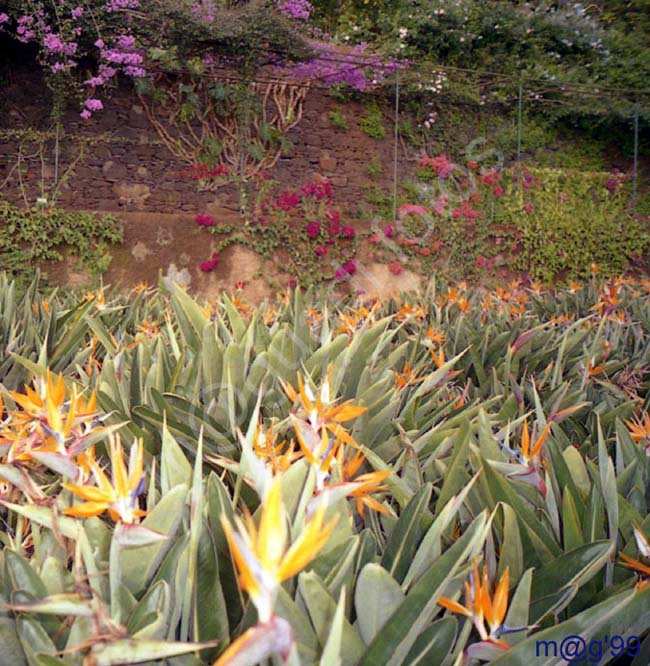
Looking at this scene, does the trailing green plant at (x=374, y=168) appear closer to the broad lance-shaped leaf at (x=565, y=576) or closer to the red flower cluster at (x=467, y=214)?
the red flower cluster at (x=467, y=214)

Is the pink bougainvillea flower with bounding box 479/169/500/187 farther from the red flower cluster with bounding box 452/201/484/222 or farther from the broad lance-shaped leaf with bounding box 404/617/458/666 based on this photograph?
the broad lance-shaped leaf with bounding box 404/617/458/666

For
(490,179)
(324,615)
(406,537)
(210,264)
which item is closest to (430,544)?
(406,537)

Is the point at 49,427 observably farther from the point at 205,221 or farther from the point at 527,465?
the point at 205,221

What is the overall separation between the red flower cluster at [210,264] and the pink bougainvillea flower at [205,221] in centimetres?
32

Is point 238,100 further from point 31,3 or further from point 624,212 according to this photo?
point 624,212

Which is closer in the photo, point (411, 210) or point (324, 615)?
point (324, 615)

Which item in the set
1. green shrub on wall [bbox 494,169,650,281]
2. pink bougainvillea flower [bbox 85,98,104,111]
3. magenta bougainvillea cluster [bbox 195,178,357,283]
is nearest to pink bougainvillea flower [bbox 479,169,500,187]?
green shrub on wall [bbox 494,169,650,281]

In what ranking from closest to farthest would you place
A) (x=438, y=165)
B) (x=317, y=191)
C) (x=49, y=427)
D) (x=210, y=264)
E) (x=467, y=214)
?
(x=49, y=427) → (x=210, y=264) → (x=317, y=191) → (x=467, y=214) → (x=438, y=165)

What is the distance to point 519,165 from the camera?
376 inches

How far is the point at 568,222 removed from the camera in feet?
31.1

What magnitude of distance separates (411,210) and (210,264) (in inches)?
139

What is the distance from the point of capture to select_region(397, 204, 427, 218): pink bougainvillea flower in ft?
30.0

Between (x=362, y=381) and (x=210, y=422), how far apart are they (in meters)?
0.30

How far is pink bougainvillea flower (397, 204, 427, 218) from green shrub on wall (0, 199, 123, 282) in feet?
13.9
